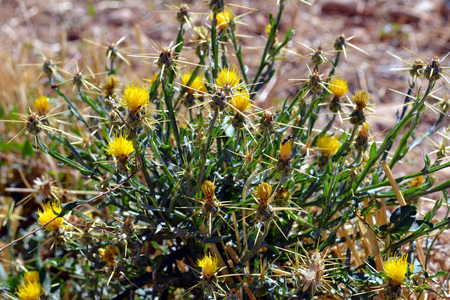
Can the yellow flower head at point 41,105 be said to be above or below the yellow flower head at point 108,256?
above

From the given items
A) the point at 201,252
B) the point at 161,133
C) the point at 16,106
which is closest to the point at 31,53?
the point at 16,106

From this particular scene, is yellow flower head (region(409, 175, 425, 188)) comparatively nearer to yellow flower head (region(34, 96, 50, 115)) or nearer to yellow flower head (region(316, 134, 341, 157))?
yellow flower head (region(316, 134, 341, 157))

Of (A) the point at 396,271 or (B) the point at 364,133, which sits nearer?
(A) the point at 396,271

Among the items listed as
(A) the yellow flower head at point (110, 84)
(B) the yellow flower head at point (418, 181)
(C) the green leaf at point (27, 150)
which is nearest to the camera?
(B) the yellow flower head at point (418, 181)

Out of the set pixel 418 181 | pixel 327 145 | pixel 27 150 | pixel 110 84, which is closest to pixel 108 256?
pixel 110 84

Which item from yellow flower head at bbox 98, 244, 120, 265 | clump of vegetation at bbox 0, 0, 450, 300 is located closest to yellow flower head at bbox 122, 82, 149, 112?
clump of vegetation at bbox 0, 0, 450, 300

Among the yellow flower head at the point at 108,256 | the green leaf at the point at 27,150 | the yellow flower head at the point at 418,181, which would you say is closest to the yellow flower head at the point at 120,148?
the yellow flower head at the point at 108,256

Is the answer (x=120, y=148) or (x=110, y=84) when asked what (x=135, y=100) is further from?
(x=110, y=84)

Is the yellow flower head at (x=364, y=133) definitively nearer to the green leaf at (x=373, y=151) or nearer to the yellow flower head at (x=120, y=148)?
the green leaf at (x=373, y=151)
